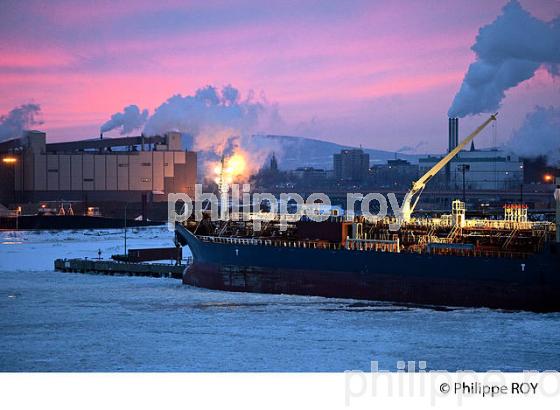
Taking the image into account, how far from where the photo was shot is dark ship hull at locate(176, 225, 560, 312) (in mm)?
22141

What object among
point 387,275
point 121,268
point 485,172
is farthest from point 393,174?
point 387,275

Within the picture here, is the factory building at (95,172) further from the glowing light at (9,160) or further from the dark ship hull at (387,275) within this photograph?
the dark ship hull at (387,275)

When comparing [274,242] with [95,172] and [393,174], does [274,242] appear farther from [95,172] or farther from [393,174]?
[393,174]

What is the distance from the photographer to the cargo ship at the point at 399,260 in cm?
2241

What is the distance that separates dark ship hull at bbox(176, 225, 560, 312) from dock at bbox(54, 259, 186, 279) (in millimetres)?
2667

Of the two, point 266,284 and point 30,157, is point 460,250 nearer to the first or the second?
point 266,284

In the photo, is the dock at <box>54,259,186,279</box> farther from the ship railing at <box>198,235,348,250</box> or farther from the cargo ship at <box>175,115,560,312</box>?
the ship railing at <box>198,235,348,250</box>

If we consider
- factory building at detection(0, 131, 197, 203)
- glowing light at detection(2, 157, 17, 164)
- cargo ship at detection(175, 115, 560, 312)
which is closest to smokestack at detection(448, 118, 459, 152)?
factory building at detection(0, 131, 197, 203)

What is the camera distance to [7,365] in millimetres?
16391

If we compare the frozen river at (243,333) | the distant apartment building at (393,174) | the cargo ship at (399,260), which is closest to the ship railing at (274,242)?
the cargo ship at (399,260)

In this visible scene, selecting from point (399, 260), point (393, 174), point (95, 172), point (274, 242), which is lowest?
point (399, 260)

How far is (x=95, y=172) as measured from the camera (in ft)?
200

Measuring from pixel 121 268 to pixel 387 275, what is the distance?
1124 cm
